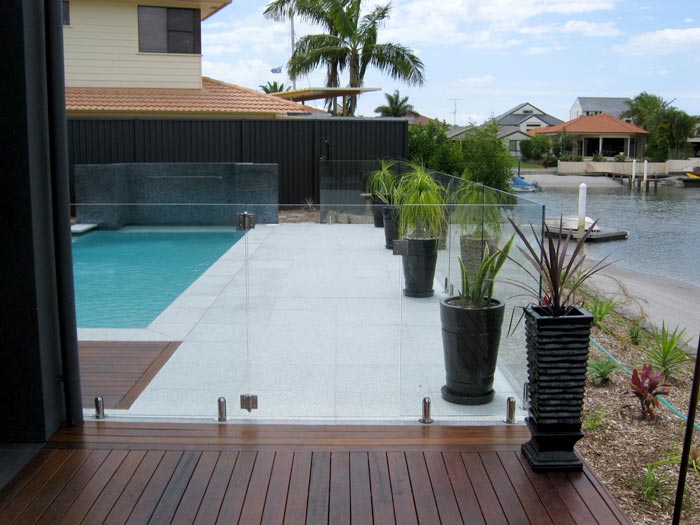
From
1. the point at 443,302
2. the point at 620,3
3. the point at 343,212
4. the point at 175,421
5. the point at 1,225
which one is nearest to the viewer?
the point at 1,225

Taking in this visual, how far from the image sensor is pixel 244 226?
476 centimetres

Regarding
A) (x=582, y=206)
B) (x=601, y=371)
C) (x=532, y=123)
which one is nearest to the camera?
(x=601, y=371)

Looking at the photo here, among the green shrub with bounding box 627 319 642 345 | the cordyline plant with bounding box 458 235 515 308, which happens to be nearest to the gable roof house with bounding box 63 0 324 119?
the green shrub with bounding box 627 319 642 345

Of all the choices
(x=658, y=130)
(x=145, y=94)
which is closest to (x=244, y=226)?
(x=145, y=94)

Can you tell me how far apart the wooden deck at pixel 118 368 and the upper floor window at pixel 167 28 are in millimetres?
16027

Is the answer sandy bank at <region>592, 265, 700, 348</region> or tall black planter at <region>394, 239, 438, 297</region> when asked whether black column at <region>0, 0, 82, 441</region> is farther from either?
sandy bank at <region>592, 265, 700, 348</region>

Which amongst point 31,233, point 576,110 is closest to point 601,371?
point 31,233

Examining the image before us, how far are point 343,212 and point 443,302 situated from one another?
6.20 feet

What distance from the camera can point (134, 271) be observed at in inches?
209

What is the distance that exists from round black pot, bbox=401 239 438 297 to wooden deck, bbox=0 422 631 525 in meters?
0.98

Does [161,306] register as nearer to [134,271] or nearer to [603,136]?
[134,271]

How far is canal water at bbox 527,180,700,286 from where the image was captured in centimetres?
2080

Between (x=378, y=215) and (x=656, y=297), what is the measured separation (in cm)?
1078

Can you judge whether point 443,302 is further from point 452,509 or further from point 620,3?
point 620,3
